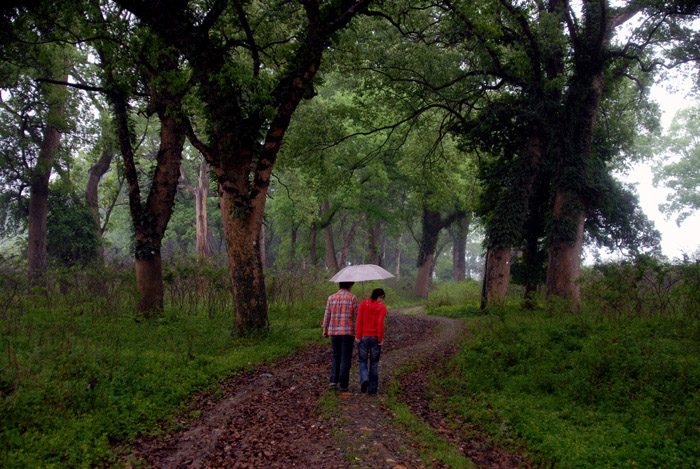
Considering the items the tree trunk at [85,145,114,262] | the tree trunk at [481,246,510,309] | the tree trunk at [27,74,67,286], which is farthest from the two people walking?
the tree trunk at [85,145,114,262]

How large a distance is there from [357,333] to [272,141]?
5318 mm

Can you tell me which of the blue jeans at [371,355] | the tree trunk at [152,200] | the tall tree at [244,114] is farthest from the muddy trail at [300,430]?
the tree trunk at [152,200]

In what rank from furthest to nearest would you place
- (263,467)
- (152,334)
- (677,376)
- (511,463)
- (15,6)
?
(152,334), (15,6), (677,376), (511,463), (263,467)

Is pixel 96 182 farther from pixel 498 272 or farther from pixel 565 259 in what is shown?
pixel 565 259

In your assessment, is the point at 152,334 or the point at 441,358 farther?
the point at 441,358

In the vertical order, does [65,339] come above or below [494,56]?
below

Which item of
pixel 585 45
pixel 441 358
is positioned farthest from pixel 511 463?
pixel 585 45

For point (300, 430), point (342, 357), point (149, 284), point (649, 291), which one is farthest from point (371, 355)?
point (149, 284)

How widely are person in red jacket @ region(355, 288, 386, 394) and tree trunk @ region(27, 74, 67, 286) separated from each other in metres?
16.0

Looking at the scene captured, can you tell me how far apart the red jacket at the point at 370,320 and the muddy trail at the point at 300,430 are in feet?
3.35

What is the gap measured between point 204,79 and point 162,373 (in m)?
6.43

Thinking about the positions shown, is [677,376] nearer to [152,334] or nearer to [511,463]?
[511,463]

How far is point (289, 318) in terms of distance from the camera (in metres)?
13.8

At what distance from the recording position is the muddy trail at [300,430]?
4562 millimetres
